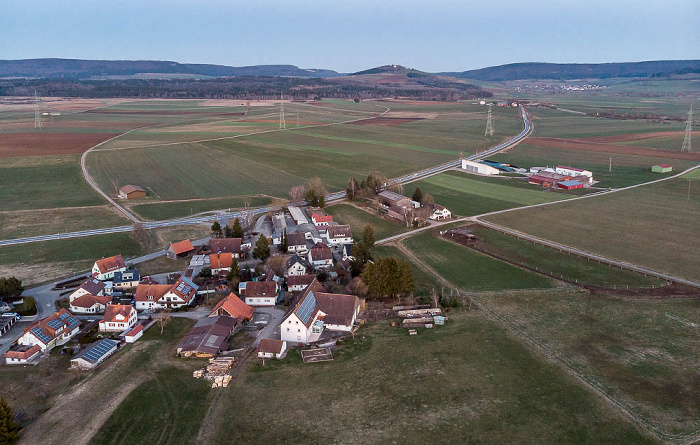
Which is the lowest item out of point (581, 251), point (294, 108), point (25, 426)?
point (25, 426)

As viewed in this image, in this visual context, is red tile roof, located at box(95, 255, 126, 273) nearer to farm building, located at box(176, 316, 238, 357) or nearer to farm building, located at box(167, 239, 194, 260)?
farm building, located at box(167, 239, 194, 260)

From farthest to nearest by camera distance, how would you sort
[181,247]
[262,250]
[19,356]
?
1. [181,247]
2. [262,250]
3. [19,356]

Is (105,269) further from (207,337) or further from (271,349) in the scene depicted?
(271,349)

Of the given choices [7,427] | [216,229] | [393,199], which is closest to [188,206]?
[216,229]

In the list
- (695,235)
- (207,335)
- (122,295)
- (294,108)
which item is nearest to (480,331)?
(207,335)

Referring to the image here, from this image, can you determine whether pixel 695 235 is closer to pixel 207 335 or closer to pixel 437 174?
pixel 437 174
